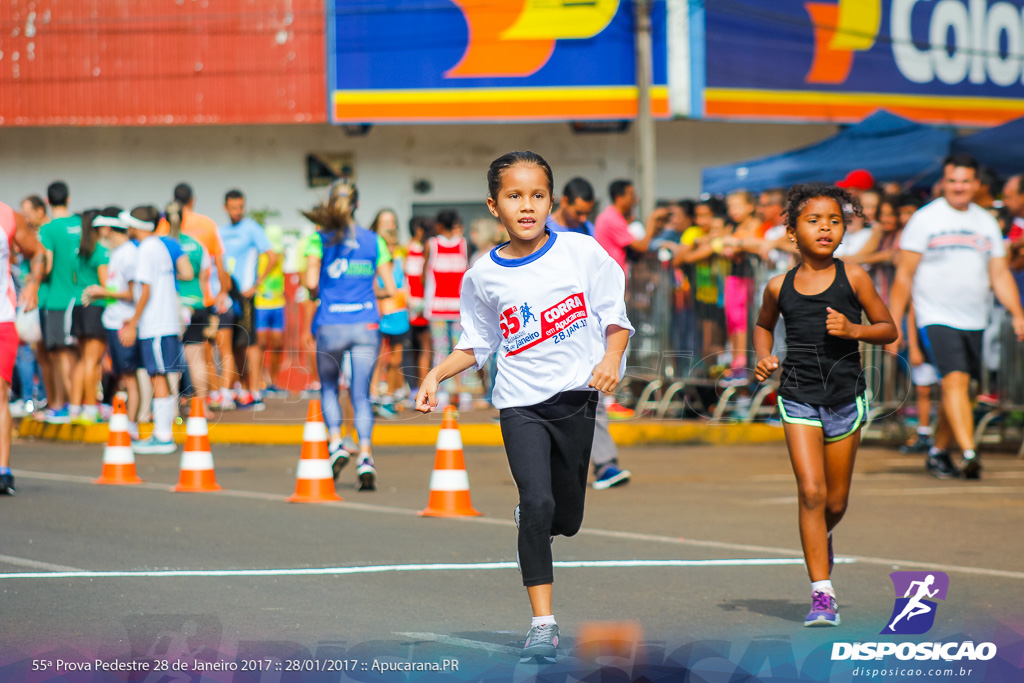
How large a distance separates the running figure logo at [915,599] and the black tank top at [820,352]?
2.81 ft

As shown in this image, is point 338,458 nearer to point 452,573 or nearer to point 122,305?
point 452,573

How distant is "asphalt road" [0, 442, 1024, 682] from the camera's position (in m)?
5.19

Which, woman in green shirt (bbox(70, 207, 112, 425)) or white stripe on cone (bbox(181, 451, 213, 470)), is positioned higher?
woman in green shirt (bbox(70, 207, 112, 425))

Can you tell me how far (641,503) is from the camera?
9.62 metres

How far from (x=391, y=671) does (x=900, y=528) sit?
→ 14.9 ft

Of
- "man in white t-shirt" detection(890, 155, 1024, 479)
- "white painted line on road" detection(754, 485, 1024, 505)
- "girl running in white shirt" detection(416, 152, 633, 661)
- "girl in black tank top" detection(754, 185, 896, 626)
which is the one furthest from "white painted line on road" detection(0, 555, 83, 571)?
"man in white t-shirt" detection(890, 155, 1024, 479)

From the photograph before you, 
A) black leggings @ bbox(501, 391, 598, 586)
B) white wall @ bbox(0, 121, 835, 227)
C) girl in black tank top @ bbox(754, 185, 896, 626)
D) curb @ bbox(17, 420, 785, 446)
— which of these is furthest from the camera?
white wall @ bbox(0, 121, 835, 227)

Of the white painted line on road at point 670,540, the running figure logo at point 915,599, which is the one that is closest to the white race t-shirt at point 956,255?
the white painted line on road at point 670,540

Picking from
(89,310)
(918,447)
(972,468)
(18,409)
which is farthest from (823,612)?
(18,409)

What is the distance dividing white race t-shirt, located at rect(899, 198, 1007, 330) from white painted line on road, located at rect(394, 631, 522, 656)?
6.31 metres

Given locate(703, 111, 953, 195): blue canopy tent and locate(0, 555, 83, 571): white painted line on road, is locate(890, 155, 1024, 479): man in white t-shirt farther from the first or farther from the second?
locate(0, 555, 83, 571): white painted line on road

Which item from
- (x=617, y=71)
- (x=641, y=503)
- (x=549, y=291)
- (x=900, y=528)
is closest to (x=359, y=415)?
(x=641, y=503)

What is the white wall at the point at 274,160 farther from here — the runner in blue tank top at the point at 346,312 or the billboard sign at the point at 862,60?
the runner in blue tank top at the point at 346,312

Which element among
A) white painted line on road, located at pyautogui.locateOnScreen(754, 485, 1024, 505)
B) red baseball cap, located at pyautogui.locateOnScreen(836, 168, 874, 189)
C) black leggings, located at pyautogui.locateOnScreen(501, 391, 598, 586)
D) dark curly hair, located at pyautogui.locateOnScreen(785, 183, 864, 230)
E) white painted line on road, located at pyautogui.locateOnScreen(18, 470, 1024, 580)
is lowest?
white painted line on road, located at pyautogui.locateOnScreen(754, 485, 1024, 505)
